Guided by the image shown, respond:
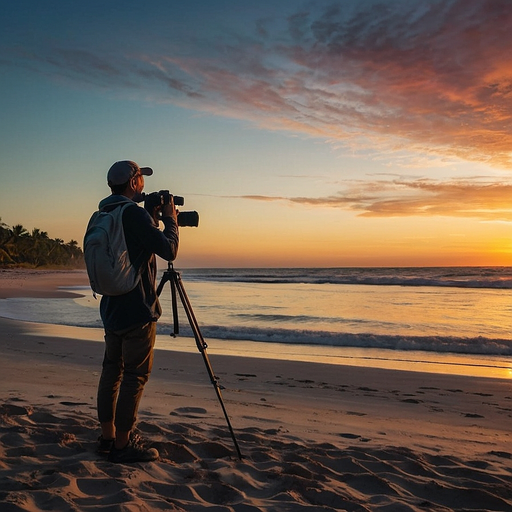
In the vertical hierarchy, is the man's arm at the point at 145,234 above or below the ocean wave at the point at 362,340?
above

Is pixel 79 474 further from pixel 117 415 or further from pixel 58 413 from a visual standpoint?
pixel 58 413

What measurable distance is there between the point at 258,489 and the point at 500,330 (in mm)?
11792

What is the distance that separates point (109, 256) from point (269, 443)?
82.4 inches

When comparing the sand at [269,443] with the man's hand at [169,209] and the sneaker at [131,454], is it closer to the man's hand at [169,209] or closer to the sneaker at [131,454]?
the sneaker at [131,454]

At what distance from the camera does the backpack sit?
3.15m

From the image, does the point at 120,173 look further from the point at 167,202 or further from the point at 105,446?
the point at 105,446

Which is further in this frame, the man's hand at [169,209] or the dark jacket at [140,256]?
the man's hand at [169,209]

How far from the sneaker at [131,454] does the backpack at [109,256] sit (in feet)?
3.55

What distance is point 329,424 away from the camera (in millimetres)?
5055

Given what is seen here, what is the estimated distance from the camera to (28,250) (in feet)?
276

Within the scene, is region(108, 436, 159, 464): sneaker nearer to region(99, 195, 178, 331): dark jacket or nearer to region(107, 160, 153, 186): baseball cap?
region(99, 195, 178, 331): dark jacket

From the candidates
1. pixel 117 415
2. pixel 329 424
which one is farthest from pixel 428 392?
pixel 117 415

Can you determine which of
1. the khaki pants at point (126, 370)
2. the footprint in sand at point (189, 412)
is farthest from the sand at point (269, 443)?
the khaki pants at point (126, 370)

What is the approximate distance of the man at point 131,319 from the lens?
10.7 ft
